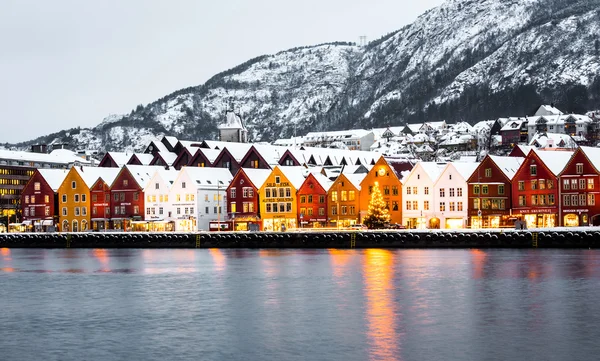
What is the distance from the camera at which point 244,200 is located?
→ 132 meters

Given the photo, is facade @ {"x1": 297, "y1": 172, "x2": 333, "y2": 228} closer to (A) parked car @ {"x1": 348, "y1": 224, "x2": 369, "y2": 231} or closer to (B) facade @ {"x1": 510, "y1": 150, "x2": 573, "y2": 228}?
(A) parked car @ {"x1": 348, "y1": 224, "x2": 369, "y2": 231}

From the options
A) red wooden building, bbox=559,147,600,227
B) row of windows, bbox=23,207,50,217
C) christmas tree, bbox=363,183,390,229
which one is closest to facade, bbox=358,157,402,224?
christmas tree, bbox=363,183,390,229

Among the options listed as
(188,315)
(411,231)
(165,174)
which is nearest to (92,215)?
(165,174)

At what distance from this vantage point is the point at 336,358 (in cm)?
3212

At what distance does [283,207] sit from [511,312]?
88142 mm

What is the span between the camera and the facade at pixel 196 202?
134250mm

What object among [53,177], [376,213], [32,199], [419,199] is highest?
[53,177]

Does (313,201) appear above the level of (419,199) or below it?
above

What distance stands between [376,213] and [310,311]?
69956mm

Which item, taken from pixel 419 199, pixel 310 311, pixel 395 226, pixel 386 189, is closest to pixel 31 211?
pixel 386 189

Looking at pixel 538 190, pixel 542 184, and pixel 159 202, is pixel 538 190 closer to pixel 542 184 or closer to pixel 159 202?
pixel 542 184

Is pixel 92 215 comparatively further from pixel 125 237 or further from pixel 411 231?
pixel 411 231

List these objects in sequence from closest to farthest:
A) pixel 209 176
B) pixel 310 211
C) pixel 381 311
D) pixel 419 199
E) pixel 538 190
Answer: pixel 381 311 < pixel 538 190 < pixel 419 199 < pixel 310 211 < pixel 209 176

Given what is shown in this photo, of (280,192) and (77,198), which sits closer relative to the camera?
(280,192)
